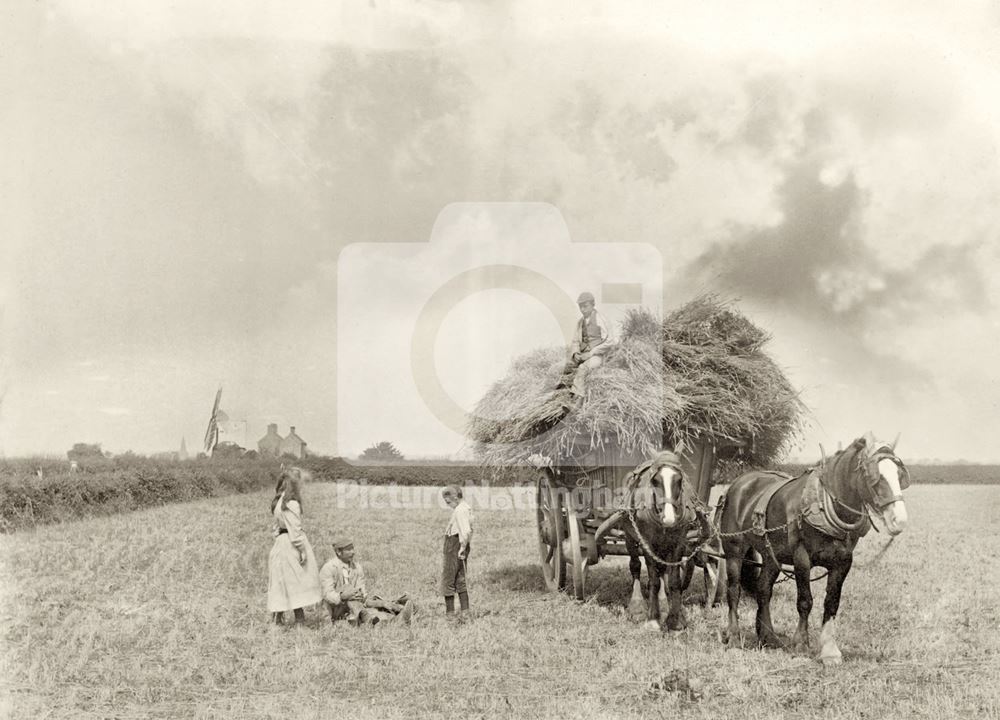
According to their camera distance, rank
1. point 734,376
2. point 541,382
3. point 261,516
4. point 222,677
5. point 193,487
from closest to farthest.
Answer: point 222,677, point 734,376, point 541,382, point 261,516, point 193,487

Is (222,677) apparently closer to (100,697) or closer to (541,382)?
(100,697)

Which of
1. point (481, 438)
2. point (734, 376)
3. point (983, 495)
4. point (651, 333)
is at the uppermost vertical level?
point (651, 333)

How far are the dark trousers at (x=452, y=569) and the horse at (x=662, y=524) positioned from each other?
6.37 feet

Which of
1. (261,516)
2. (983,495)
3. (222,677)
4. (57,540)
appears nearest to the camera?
(222,677)

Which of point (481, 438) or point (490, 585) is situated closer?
point (481, 438)

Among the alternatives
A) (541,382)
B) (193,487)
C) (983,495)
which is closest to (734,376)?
(541,382)

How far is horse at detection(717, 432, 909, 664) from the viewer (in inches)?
226

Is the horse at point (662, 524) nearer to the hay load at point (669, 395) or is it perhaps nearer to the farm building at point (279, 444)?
the hay load at point (669, 395)

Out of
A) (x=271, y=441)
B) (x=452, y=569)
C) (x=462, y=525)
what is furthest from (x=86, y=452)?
(x=462, y=525)

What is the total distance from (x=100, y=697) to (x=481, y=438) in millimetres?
5250

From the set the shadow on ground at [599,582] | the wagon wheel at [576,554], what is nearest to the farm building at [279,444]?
the shadow on ground at [599,582]

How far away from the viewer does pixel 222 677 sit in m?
6.11

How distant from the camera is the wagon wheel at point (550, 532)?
9.48 m

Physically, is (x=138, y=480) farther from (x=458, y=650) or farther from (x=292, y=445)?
(x=292, y=445)
